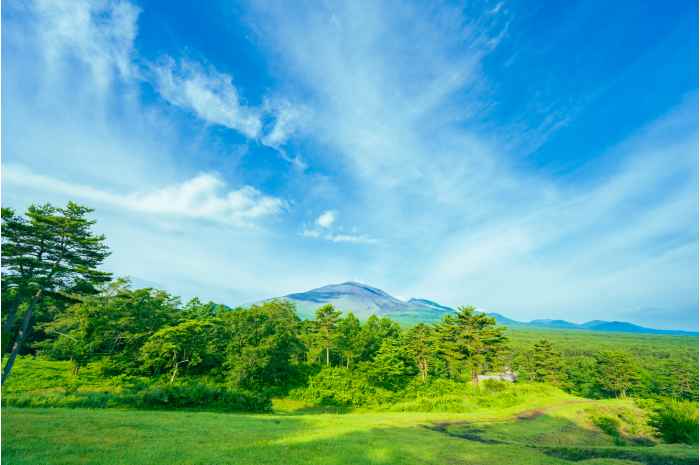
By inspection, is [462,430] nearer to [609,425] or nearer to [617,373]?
[609,425]

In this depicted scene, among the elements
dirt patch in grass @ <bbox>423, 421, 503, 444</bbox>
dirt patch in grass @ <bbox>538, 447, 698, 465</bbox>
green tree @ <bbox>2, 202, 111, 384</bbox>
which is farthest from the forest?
dirt patch in grass @ <bbox>423, 421, 503, 444</bbox>

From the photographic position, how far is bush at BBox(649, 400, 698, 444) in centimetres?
1527

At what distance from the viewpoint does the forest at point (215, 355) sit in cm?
2019

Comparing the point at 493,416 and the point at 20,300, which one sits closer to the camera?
the point at 20,300

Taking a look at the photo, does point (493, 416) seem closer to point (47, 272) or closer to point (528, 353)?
point (47, 272)

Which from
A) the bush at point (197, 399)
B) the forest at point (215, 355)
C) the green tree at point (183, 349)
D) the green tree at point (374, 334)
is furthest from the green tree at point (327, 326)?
the bush at point (197, 399)

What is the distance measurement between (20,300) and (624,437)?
127 ft

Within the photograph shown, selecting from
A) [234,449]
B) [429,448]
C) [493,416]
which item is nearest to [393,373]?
[493,416]

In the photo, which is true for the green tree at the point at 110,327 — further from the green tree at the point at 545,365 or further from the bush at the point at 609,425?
the green tree at the point at 545,365

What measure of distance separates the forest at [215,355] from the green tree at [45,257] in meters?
0.07

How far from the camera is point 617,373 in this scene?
53.6 metres

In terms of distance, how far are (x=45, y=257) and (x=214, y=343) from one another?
21.5m

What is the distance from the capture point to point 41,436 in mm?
9406

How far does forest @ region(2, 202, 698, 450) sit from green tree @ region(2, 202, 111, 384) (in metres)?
0.07
